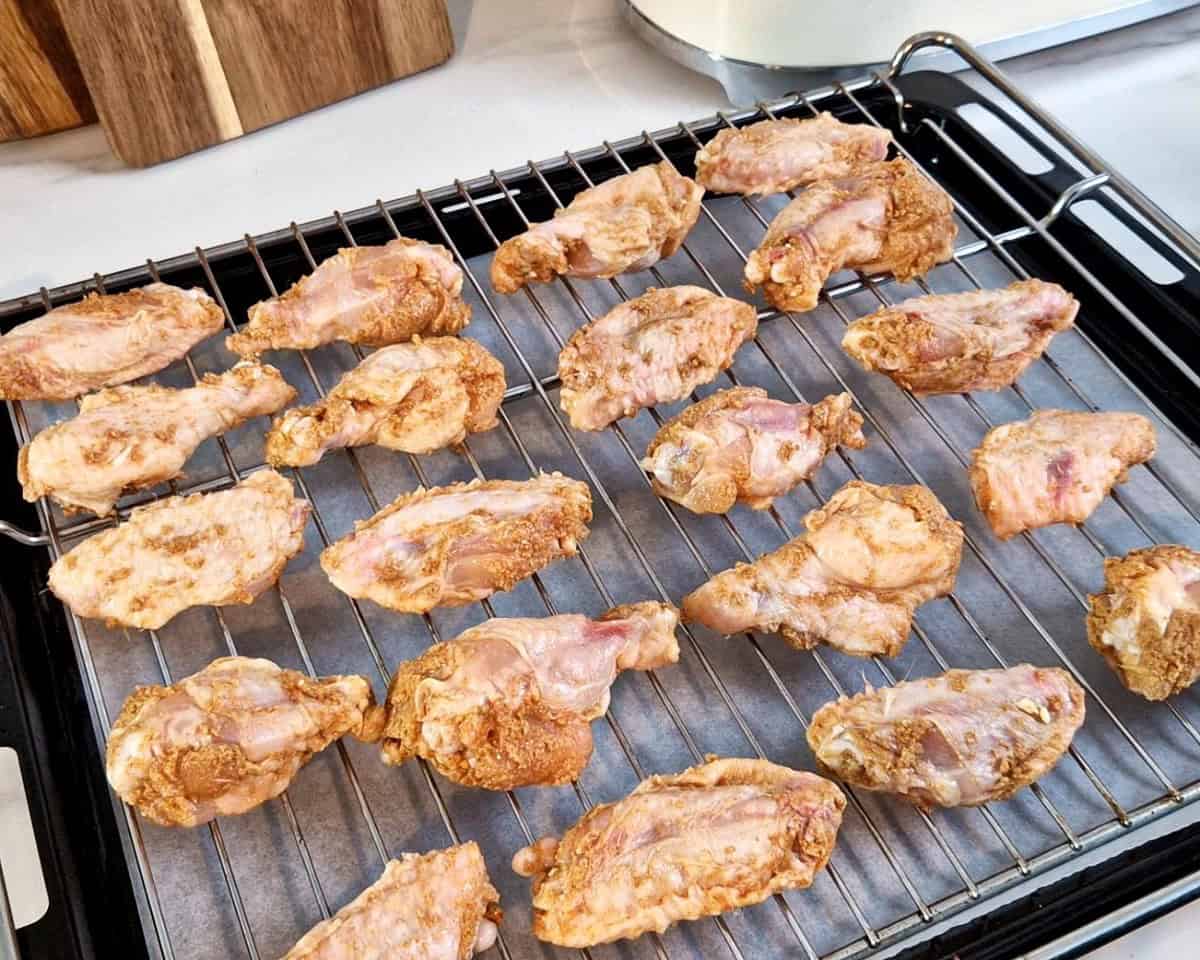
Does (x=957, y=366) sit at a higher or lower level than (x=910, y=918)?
higher

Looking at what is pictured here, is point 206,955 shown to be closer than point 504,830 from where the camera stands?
Yes

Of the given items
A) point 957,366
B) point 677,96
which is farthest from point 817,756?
point 677,96

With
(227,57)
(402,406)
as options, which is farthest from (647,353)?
(227,57)

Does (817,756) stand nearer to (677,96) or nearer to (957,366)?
(957,366)

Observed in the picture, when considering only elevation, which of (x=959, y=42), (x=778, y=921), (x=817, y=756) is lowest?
(x=778, y=921)

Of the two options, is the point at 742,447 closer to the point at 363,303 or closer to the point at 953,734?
the point at 953,734

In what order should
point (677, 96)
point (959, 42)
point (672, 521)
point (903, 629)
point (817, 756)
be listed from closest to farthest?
point (817, 756) → point (903, 629) → point (672, 521) → point (959, 42) → point (677, 96)

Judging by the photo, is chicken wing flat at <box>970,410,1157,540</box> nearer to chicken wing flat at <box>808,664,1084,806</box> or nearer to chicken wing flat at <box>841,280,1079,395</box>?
chicken wing flat at <box>841,280,1079,395</box>
